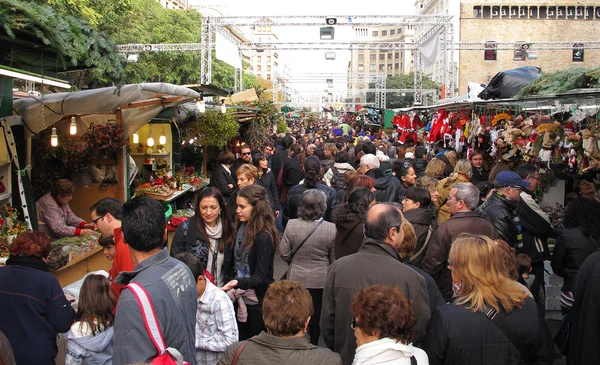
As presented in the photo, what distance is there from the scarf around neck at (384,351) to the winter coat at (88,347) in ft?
6.60

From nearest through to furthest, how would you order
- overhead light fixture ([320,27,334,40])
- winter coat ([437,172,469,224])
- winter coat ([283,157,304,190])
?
1. winter coat ([437,172,469,224])
2. winter coat ([283,157,304,190])
3. overhead light fixture ([320,27,334,40])

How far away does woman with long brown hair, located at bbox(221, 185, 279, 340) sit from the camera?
14.2 ft

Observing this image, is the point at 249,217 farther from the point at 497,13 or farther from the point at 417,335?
the point at 497,13

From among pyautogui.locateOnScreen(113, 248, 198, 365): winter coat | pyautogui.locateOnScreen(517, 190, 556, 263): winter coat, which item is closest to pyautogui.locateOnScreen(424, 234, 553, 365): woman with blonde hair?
pyautogui.locateOnScreen(113, 248, 198, 365): winter coat

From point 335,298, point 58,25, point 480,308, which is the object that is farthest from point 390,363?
point 58,25

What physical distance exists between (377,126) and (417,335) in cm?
2260

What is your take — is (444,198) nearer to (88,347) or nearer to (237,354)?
(88,347)

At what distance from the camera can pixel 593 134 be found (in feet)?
19.9

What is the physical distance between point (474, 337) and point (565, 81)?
17.1 feet

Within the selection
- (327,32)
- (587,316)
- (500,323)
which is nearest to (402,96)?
(327,32)

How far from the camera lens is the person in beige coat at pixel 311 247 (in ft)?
15.6

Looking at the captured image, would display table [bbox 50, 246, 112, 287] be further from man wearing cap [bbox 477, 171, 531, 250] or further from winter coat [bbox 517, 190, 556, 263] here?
winter coat [bbox 517, 190, 556, 263]

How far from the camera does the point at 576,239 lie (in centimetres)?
522

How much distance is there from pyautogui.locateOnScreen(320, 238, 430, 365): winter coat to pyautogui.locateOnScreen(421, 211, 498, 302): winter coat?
1108 millimetres
